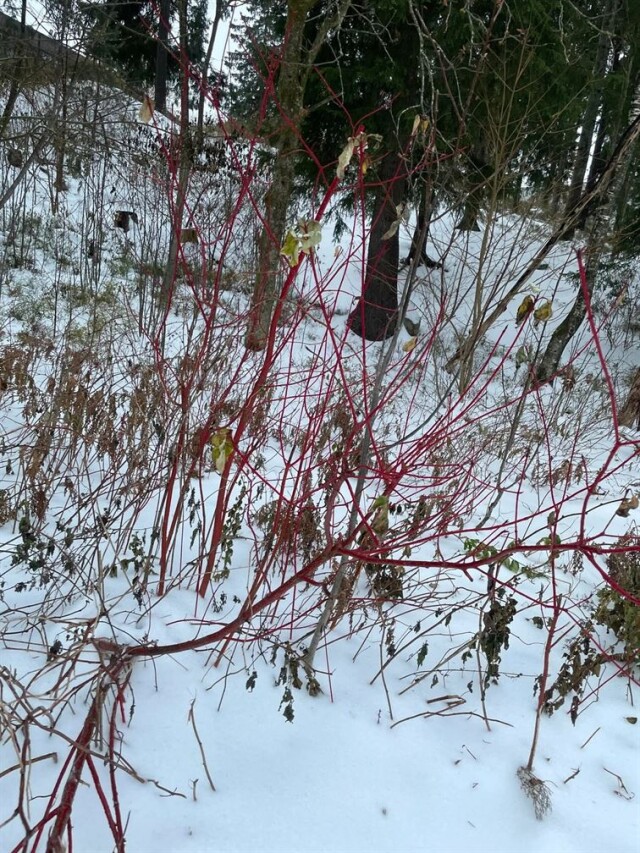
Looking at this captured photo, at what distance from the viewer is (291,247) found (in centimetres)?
87

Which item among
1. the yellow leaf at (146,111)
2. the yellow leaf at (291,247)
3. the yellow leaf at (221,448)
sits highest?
the yellow leaf at (146,111)

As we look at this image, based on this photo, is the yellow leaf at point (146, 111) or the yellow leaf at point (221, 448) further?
the yellow leaf at point (146, 111)

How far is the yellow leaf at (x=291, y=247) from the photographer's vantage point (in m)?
0.86

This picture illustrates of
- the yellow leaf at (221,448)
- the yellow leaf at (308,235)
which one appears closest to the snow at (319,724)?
the yellow leaf at (308,235)

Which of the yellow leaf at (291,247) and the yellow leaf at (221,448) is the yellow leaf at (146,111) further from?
the yellow leaf at (221,448)

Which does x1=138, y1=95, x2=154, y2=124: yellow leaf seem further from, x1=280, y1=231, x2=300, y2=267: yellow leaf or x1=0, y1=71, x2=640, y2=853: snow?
x1=280, y1=231, x2=300, y2=267: yellow leaf

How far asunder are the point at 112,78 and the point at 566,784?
869cm

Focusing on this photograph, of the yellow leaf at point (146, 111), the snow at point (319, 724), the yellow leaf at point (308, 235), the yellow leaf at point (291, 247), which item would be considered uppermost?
the yellow leaf at point (146, 111)

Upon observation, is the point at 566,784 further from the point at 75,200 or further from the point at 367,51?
the point at 75,200

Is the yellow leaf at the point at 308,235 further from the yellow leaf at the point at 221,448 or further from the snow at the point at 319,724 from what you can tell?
the yellow leaf at the point at 221,448

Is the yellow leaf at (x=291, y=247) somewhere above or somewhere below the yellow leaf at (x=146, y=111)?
below

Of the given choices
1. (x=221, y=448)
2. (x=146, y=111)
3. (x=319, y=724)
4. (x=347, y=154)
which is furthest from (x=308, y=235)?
(x=319, y=724)

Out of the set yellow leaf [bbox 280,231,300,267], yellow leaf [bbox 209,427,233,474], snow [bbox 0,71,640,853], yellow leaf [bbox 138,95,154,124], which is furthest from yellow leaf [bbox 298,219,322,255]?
yellow leaf [bbox 138,95,154,124]

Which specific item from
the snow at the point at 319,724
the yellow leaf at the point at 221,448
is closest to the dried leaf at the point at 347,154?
the snow at the point at 319,724
